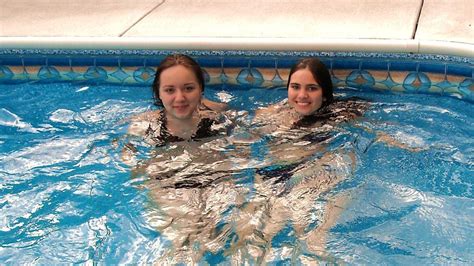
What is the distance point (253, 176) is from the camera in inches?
131

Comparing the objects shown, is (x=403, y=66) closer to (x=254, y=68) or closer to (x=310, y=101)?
(x=310, y=101)

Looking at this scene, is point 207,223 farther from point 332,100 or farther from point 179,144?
point 332,100

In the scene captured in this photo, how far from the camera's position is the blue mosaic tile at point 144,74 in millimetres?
4648

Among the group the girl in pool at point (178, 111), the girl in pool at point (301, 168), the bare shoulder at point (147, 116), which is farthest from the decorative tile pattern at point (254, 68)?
the bare shoulder at point (147, 116)

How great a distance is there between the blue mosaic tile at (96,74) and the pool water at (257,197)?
25.6 inches

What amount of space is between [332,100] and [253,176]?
0.87m

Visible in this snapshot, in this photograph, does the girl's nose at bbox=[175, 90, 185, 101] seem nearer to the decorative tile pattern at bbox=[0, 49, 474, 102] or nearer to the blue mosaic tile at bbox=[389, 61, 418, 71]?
the decorative tile pattern at bbox=[0, 49, 474, 102]

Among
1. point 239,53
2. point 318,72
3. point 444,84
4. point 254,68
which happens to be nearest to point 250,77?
point 254,68

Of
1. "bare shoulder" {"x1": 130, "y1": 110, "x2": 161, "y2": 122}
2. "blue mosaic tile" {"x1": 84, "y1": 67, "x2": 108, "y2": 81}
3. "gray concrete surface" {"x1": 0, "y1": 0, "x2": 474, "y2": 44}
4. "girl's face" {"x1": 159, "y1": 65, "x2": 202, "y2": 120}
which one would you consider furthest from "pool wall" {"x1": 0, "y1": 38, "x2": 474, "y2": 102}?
"girl's face" {"x1": 159, "y1": 65, "x2": 202, "y2": 120}

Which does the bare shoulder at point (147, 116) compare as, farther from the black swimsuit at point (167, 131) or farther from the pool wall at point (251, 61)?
the pool wall at point (251, 61)

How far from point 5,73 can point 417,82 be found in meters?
3.12

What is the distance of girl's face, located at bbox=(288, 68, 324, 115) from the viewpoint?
3674 millimetres

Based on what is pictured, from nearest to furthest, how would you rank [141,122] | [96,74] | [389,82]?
[141,122] < [389,82] < [96,74]

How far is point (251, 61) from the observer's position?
4.46 m
